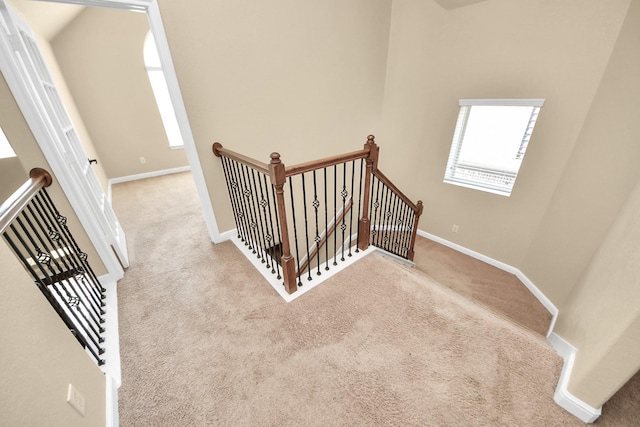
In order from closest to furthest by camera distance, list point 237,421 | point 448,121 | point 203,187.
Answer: point 237,421 < point 203,187 < point 448,121

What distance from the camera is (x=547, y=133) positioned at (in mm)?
2938

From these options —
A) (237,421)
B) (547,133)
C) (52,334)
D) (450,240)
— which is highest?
(547,133)

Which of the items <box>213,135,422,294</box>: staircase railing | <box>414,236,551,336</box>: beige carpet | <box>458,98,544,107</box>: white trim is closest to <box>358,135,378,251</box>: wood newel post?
<box>213,135,422,294</box>: staircase railing

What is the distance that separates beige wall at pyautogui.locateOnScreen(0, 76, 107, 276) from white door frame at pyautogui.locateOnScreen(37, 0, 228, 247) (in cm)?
65

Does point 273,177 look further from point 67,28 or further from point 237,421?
point 67,28

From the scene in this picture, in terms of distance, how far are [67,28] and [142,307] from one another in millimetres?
4783

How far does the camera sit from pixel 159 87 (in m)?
4.83

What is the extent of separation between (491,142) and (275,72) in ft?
9.94

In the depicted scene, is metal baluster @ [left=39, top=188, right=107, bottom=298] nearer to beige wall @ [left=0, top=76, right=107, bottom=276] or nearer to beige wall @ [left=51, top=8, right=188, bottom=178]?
beige wall @ [left=0, top=76, right=107, bottom=276]

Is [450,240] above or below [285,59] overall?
below

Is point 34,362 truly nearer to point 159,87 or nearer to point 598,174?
point 598,174

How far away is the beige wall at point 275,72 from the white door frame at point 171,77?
Answer: 2.0 inches

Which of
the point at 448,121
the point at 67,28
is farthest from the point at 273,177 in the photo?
the point at 67,28

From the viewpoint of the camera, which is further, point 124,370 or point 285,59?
point 285,59
